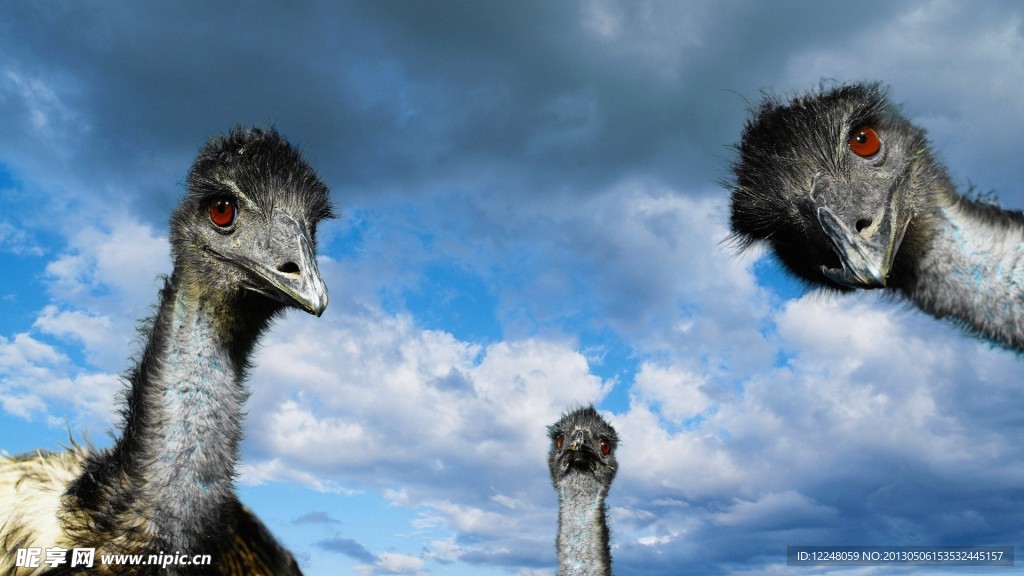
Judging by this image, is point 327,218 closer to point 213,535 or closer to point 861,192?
point 213,535

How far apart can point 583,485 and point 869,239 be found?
188 inches

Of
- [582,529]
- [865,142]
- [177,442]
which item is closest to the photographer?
[177,442]

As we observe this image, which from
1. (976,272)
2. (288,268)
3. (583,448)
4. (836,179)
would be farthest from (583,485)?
(288,268)

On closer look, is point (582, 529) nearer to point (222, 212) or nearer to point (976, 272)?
point (976, 272)

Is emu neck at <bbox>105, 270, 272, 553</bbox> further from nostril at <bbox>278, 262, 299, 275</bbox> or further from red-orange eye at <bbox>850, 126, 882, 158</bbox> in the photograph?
red-orange eye at <bbox>850, 126, 882, 158</bbox>

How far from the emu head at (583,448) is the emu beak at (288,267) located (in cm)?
480

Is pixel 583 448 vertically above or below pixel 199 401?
above

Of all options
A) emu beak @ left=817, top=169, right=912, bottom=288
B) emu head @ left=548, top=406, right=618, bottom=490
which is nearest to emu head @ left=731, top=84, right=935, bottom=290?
emu beak @ left=817, top=169, right=912, bottom=288

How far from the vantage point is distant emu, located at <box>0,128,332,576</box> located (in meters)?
3.82

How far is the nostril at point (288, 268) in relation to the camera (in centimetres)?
419

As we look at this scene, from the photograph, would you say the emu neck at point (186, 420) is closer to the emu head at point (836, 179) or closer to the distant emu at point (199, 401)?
the distant emu at point (199, 401)

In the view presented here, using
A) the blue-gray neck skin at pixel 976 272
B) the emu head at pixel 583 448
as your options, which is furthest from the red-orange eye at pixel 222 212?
the emu head at pixel 583 448

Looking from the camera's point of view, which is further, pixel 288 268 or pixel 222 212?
pixel 222 212

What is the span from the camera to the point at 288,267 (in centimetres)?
421
